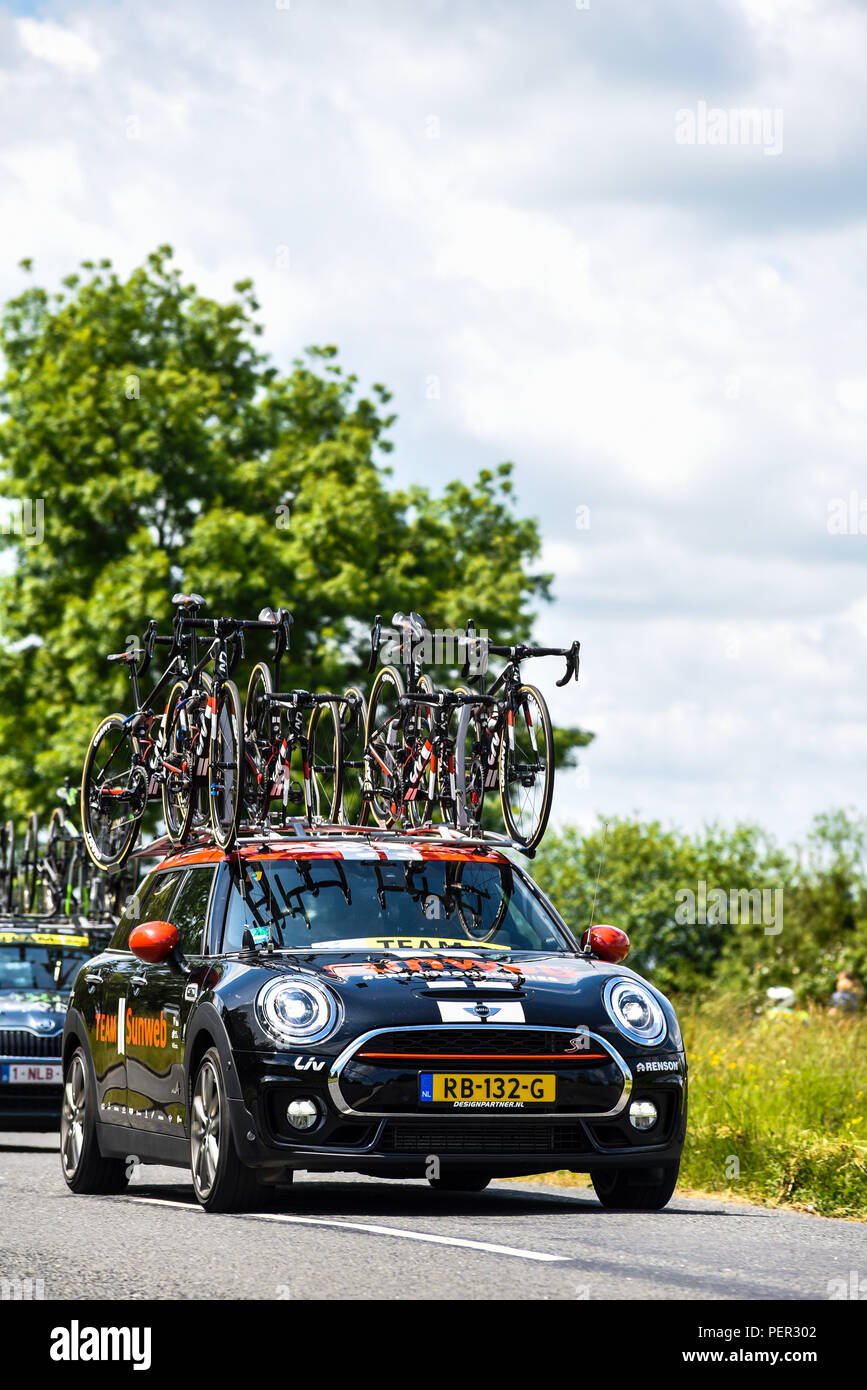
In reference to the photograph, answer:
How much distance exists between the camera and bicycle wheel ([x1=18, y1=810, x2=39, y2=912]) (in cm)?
2517

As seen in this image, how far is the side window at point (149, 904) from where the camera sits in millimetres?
12156

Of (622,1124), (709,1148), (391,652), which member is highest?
(391,652)

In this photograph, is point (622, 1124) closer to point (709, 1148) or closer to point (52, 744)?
point (709, 1148)

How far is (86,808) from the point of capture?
15758 mm

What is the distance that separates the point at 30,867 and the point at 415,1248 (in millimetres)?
16855

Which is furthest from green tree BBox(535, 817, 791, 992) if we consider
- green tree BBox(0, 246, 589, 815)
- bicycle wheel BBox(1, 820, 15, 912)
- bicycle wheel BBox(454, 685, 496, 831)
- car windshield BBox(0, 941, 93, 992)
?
bicycle wheel BBox(454, 685, 496, 831)

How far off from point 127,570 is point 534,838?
2510cm

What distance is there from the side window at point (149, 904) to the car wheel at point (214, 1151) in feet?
5.96

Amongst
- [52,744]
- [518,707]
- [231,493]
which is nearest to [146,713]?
[518,707]

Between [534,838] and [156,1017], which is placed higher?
[534,838]

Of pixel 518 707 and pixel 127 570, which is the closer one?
pixel 518 707

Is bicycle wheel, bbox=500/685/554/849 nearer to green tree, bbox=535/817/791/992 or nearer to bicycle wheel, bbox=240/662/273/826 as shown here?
bicycle wheel, bbox=240/662/273/826

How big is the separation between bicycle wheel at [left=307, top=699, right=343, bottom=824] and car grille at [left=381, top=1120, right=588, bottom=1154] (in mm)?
5095

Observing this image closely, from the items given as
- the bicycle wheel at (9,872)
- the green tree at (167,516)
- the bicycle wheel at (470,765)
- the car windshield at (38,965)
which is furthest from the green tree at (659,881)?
the bicycle wheel at (470,765)
